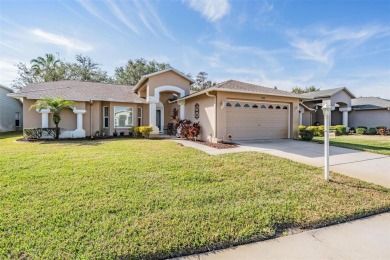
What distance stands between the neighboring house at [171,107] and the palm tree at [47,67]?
17.6 m

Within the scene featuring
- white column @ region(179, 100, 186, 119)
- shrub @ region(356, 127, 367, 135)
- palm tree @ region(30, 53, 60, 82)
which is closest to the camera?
white column @ region(179, 100, 186, 119)

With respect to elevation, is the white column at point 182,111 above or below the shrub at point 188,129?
above

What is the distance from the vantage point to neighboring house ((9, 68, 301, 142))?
12.6m

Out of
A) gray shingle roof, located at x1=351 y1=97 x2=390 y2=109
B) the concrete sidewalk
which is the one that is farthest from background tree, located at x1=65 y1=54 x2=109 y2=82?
gray shingle roof, located at x1=351 y1=97 x2=390 y2=109

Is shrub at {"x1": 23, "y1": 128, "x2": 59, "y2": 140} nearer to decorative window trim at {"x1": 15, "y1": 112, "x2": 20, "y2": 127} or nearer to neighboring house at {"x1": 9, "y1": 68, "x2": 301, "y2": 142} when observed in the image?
neighboring house at {"x1": 9, "y1": 68, "x2": 301, "y2": 142}

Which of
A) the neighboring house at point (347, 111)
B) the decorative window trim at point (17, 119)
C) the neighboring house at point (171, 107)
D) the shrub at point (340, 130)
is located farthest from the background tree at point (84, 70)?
the shrub at point (340, 130)

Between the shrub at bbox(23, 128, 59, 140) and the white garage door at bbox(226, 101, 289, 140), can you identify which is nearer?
the white garage door at bbox(226, 101, 289, 140)

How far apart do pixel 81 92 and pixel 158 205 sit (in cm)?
1627

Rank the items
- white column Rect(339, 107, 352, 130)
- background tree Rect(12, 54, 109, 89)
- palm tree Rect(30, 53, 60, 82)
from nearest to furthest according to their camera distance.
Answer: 1. white column Rect(339, 107, 352, 130)
2. palm tree Rect(30, 53, 60, 82)
3. background tree Rect(12, 54, 109, 89)

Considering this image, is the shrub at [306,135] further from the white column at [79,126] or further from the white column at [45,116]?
the white column at [45,116]

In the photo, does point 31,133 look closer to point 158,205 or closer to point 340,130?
point 158,205

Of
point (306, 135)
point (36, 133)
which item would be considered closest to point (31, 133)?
point (36, 133)

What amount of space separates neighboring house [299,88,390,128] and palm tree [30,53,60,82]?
3710cm

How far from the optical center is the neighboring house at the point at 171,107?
41.5 ft
